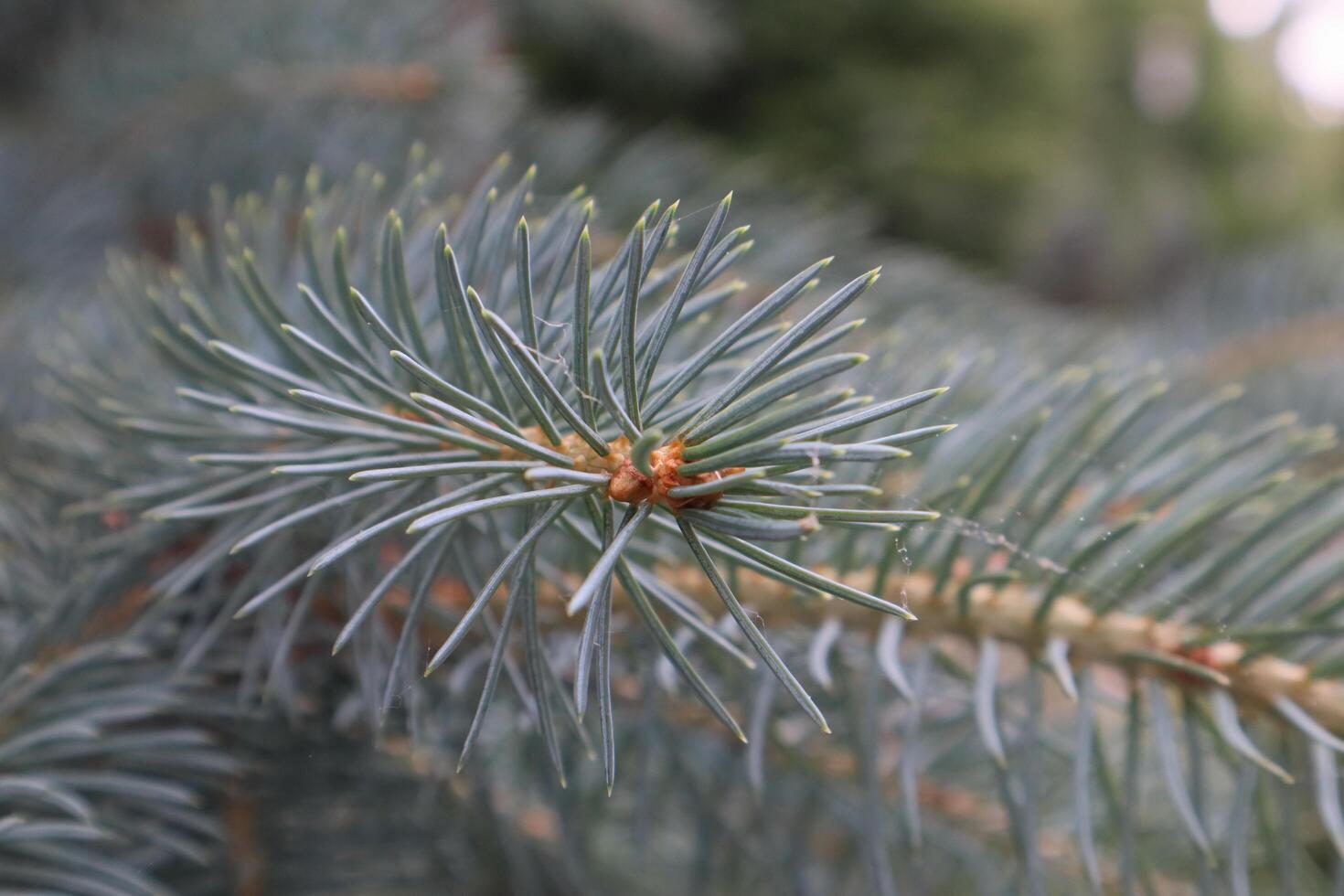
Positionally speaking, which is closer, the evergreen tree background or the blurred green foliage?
the evergreen tree background

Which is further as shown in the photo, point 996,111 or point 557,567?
point 996,111

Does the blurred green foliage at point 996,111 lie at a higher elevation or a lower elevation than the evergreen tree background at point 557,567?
higher

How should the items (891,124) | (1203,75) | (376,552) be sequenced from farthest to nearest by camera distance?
(1203,75)
(891,124)
(376,552)

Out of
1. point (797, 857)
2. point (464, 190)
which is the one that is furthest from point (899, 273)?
point (797, 857)

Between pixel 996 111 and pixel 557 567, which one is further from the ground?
pixel 996 111

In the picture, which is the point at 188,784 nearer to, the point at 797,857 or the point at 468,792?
the point at 468,792

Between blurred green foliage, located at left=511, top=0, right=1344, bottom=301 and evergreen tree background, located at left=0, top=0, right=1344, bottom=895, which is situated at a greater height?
blurred green foliage, located at left=511, top=0, right=1344, bottom=301

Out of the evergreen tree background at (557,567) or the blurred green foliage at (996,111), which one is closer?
the evergreen tree background at (557,567)

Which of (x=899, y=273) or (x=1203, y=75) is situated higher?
(x=1203, y=75)
